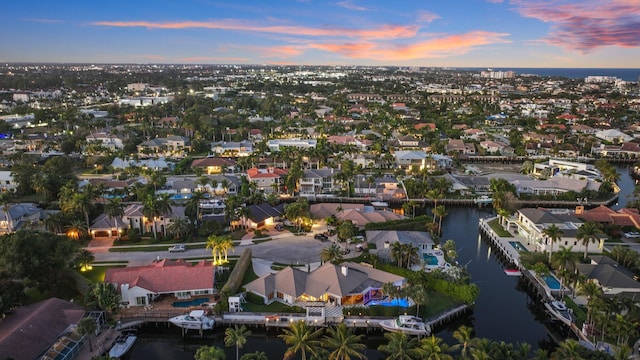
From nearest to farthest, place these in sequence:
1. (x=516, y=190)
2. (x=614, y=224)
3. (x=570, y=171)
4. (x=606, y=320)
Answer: (x=606, y=320)
(x=614, y=224)
(x=516, y=190)
(x=570, y=171)

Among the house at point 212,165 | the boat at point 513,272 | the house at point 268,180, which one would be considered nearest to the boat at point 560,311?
the boat at point 513,272

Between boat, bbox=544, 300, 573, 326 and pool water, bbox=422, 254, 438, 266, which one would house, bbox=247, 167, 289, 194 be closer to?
pool water, bbox=422, 254, 438, 266

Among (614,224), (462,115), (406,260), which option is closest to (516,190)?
(614,224)

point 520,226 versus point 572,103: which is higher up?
point 572,103

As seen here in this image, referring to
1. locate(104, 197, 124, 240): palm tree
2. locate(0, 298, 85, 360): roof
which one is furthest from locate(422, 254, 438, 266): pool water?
locate(104, 197, 124, 240): palm tree

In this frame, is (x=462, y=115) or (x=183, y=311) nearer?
(x=183, y=311)

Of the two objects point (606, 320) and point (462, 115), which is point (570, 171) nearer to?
point (606, 320)

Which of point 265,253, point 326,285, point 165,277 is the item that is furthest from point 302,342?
point 265,253
